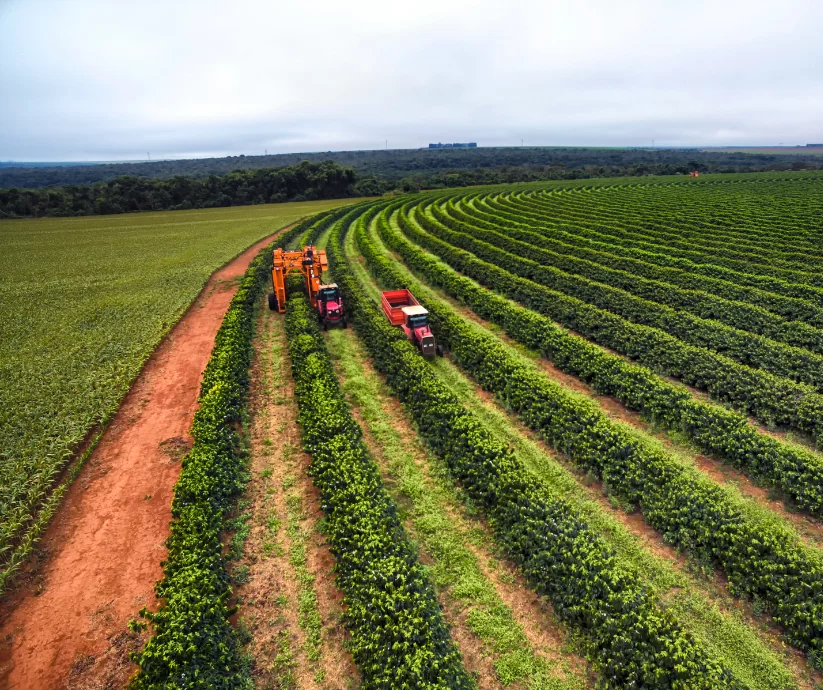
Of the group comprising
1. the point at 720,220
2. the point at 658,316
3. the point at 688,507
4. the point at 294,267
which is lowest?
the point at 688,507

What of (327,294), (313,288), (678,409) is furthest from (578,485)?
(313,288)

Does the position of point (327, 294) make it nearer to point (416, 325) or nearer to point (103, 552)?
point (416, 325)

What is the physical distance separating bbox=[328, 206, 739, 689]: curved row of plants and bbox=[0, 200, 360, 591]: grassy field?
999 centimetres

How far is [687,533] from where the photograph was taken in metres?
Result: 8.88

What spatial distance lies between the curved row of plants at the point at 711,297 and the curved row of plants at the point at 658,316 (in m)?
1.19

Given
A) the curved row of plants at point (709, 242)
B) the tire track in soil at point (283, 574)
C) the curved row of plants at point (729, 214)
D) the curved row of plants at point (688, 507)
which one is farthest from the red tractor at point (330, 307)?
the curved row of plants at point (729, 214)

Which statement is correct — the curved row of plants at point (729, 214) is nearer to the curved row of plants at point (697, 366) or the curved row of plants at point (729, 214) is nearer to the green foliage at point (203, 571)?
the curved row of plants at point (697, 366)

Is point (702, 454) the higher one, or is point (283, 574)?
point (702, 454)

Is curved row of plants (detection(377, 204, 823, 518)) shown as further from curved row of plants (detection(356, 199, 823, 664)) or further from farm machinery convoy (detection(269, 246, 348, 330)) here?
farm machinery convoy (detection(269, 246, 348, 330))

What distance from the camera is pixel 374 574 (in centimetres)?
776

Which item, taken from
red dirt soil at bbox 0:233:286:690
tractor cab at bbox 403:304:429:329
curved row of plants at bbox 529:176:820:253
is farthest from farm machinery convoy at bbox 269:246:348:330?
curved row of plants at bbox 529:176:820:253

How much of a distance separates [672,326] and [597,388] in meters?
6.59

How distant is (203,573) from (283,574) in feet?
5.22

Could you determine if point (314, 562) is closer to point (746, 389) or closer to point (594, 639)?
point (594, 639)
